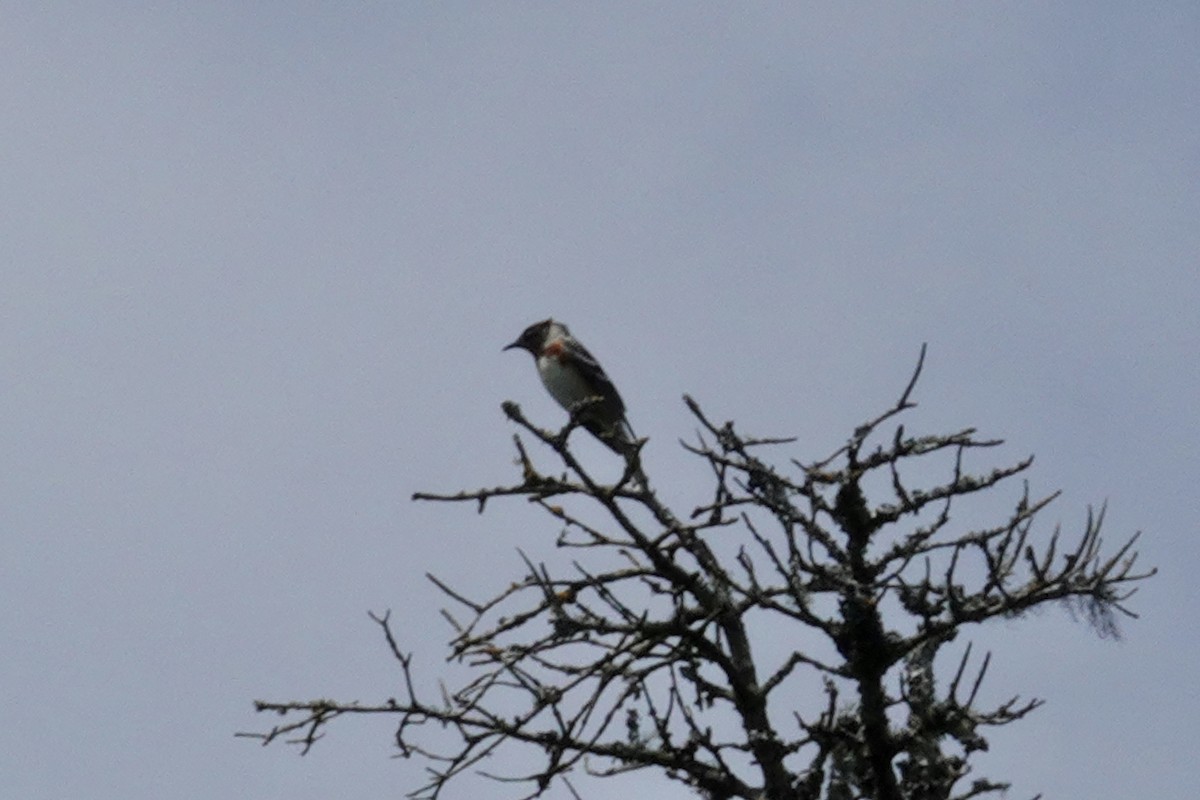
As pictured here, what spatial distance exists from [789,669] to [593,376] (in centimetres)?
460

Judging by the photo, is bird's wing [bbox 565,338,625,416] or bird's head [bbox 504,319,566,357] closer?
bird's wing [bbox 565,338,625,416]

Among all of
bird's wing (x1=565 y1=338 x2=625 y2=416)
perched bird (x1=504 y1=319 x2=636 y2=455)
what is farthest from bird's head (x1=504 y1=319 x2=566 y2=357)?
bird's wing (x1=565 y1=338 x2=625 y2=416)

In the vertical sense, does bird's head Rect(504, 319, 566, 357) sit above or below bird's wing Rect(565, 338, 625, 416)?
above

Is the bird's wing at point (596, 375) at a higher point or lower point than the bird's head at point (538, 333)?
lower

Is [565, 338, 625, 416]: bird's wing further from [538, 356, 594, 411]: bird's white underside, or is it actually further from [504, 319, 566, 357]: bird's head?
[504, 319, 566, 357]: bird's head

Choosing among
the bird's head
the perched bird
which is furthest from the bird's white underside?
the bird's head

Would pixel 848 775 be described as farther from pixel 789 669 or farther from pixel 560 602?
Answer: pixel 560 602

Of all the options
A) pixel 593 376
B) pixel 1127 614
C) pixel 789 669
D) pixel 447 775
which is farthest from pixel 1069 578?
pixel 593 376

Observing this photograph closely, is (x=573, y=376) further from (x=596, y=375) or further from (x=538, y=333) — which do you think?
(x=538, y=333)

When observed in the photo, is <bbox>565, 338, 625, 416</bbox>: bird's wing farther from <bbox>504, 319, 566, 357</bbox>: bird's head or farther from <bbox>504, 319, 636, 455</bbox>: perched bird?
Result: <bbox>504, 319, 566, 357</bbox>: bird's head

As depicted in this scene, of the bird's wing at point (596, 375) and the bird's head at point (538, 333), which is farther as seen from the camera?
the bird's head at point (538, 333)

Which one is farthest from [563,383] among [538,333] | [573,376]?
[538,333]

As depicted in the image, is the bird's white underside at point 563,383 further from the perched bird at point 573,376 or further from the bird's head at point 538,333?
the bird's head at point 538,333

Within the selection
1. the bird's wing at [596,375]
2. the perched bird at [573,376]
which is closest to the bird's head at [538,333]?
the perched bird at [573,376]
